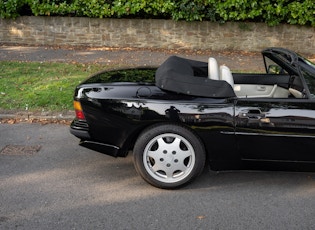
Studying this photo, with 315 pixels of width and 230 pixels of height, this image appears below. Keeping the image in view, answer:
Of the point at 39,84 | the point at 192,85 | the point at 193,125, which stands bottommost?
the point at 39,84

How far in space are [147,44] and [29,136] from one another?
6.64 meters

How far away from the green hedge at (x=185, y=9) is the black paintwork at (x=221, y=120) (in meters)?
7.35

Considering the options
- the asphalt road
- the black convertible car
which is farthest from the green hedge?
the black convertible car

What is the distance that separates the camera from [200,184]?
4.84 metres

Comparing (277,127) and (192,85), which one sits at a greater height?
(192,85)

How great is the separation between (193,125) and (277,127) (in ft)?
2.60

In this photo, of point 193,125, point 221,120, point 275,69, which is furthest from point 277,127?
point 275,69

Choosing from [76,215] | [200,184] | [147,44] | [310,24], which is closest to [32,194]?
[76,215]

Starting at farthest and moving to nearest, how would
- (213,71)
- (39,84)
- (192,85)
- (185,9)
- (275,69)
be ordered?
(185,9) → (39,84) → (275,69) → (213,71) → (192,85)

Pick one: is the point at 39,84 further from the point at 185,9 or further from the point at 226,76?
the point at 185,9

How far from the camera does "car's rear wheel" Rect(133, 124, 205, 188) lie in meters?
4.57

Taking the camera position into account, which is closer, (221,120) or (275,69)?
(221,120)

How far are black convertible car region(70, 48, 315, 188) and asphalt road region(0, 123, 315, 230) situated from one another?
0.26m

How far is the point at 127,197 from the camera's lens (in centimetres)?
454
